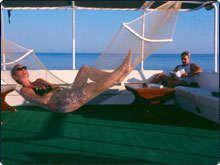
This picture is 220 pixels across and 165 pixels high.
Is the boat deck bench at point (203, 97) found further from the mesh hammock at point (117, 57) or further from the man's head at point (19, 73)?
the man's head at point (19, 73)

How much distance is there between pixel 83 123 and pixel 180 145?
4.50ft

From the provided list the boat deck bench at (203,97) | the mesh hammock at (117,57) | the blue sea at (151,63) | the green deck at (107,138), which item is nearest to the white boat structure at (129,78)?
the boat deck bench at (203,97)

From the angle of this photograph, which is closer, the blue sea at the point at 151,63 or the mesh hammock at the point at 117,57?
the mesh hammock at the point at 117,57

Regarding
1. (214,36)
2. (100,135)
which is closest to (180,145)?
(100,135)

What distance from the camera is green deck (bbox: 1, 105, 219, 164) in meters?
1.97

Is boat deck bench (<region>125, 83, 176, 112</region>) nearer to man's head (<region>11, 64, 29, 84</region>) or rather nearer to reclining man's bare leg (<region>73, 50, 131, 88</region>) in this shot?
reclining man's bare leg (<region>73, 50, 131, 88</region>)

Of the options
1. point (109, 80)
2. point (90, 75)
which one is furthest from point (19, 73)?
point (109, 80)

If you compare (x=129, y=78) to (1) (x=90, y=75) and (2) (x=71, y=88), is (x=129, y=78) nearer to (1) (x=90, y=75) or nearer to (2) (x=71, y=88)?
(1) (x=90, y=75)

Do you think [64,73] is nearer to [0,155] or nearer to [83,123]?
[83,123]

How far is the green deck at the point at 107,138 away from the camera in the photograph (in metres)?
1.97

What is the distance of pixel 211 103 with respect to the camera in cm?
296

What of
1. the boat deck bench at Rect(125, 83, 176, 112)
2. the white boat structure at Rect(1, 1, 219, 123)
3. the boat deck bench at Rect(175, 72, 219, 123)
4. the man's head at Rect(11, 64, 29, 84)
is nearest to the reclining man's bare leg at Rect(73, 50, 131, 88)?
the man's head at Rect(11, 64, 29, 84)

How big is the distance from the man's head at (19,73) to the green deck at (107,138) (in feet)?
2.25

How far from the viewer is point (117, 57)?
2393 millimetres
